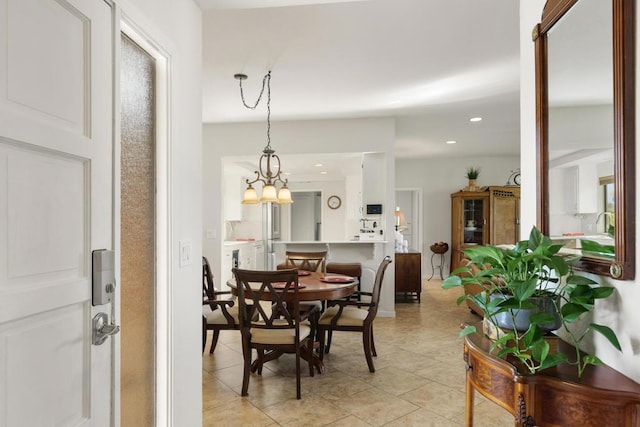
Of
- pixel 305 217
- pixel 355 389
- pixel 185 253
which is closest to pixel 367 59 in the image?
pixel 185 253

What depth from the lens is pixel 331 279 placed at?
3322 mm

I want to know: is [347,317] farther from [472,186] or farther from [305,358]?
[472,186]

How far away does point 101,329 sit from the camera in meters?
1.17

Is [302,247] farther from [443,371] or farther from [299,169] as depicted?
[299,169]

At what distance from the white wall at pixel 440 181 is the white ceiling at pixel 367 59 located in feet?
9.02

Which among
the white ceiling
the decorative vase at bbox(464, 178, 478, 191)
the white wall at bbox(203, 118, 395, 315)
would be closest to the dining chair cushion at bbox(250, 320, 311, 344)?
the white ceiling

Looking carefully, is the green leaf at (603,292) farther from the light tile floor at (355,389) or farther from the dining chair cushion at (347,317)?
the dining chair cushion at (347,317)

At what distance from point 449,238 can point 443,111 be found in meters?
3.89

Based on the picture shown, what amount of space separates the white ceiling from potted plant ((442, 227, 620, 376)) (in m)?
1.55

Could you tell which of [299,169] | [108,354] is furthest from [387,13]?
[299,169]

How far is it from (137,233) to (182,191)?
335mm

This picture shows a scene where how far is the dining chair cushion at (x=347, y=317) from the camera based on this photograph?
10.2 feet

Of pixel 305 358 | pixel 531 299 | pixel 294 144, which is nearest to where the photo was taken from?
A: pixel 531 299

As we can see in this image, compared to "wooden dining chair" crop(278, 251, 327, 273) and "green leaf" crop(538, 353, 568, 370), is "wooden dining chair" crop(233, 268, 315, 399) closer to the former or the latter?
"wooden dining chair" crop(278, 251, 327, 273)
